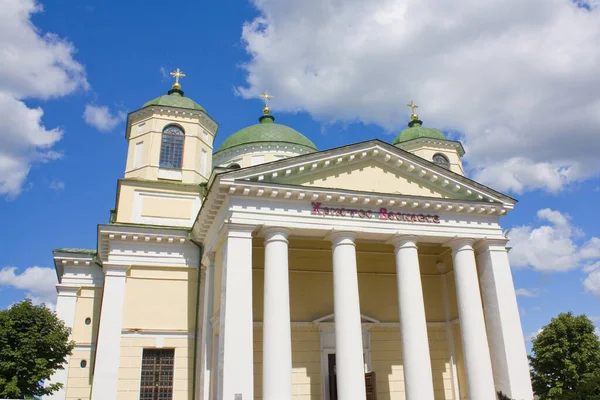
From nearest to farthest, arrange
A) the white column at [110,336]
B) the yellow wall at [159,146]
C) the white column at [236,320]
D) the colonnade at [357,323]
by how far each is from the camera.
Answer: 1. the white column at [236,320]
2. the colonnade at [357,323]
3. the white column at [110,336]
4. the yellow wall at [159,146]

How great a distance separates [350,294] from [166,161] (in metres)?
11.2

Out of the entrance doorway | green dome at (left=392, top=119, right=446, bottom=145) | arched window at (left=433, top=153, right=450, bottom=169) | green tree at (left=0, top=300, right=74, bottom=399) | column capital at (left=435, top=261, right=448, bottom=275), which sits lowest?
the entrance doorway

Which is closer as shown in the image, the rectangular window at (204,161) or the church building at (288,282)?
the church building at (288,282)

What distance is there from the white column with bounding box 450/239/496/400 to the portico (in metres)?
0.03

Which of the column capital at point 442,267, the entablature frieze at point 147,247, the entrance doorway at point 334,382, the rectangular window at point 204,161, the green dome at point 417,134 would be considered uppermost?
the green dome at point 417,134

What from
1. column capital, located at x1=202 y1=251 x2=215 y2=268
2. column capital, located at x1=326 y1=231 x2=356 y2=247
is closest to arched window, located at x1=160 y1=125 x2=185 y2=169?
column capital, located at x1=202 y1=251 x2=215 y2=268

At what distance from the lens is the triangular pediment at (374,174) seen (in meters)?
17.6

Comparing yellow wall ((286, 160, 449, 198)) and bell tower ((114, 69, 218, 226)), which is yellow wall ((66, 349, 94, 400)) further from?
yellow wall ((286, 160, 449, 198))

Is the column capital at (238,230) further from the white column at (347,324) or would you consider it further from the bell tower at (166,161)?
the bell tower at (166,161)

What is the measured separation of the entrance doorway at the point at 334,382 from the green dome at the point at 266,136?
1164cm

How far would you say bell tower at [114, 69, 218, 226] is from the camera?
22031 millimetres

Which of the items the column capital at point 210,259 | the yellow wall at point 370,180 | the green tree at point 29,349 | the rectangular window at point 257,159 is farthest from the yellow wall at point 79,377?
the rectangular window at point 257,159

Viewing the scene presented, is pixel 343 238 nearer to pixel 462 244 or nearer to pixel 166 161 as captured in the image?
pixel 462 244

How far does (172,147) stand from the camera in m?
23.8
